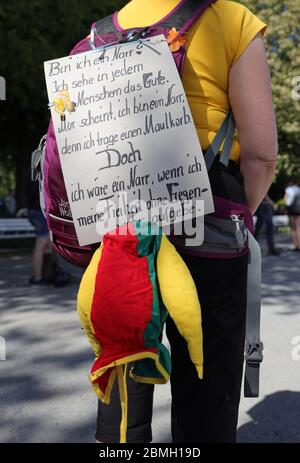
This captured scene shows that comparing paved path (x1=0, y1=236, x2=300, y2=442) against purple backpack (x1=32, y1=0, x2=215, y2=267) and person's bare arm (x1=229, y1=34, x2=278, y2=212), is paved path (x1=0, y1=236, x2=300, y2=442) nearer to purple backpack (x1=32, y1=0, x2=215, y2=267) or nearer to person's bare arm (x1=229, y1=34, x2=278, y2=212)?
purple backpack (x1=32, y1=0, x2=215, y2=267)

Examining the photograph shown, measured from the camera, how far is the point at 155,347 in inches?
67.9

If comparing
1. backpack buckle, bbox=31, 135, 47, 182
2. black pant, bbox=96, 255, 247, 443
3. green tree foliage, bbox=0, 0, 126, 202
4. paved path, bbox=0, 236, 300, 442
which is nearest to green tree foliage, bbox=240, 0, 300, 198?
green tree foliage, bbox=0, 0, 126, 202

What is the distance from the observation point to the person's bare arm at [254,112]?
70.2 inches

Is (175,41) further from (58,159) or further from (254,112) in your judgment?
(58,159)

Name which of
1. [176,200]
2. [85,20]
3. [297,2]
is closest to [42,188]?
[176,200]

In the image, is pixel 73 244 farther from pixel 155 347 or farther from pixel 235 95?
pixel 235 95

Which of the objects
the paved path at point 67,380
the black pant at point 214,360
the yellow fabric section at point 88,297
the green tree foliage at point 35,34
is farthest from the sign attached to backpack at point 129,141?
the green tree foliage at point 35,34

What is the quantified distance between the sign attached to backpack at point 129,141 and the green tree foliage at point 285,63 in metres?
25.0

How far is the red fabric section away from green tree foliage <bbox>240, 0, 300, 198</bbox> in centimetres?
2522

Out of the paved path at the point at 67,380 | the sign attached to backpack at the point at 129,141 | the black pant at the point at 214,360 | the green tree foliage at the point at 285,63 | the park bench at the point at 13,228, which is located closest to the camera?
the sign attached to backpack at the point at 129,141

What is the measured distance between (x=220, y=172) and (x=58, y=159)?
0.50 metres

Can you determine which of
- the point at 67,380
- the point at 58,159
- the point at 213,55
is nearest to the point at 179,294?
the point at 58,159

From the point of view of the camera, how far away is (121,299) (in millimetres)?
1672

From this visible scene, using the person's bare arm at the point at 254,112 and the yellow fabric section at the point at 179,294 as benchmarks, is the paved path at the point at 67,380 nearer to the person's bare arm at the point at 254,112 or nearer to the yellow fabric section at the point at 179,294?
the yellow fabric section at the point at 179,294
